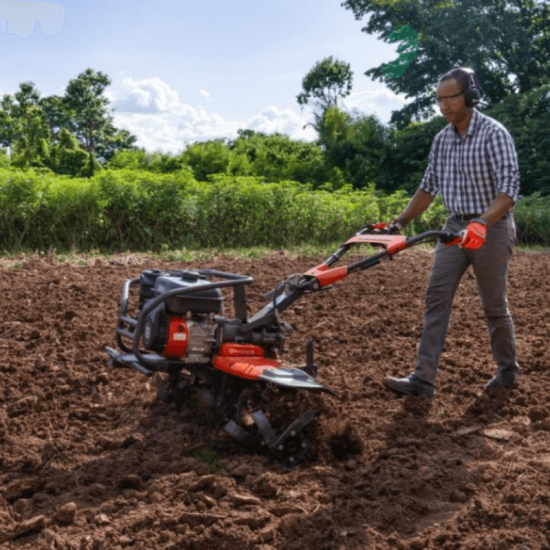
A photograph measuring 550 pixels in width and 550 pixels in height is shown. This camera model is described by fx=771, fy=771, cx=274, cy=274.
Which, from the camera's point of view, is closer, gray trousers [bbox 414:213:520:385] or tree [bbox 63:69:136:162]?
gray trousers [bbox 414:213:520:385]

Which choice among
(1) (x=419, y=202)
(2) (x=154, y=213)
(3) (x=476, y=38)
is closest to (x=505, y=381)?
(1) (x=419, y=202)

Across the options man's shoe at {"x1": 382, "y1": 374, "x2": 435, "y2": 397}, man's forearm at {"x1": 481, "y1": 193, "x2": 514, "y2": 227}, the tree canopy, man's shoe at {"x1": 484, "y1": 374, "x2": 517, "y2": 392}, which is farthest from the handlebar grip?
the tree canopy

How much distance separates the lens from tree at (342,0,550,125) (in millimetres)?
26188

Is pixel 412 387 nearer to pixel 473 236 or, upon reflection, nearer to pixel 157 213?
pixel 473 236

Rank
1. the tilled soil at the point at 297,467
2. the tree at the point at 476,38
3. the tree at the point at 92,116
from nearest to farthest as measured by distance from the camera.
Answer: the tilled soil at the point at 297,467, the tree at the point at 476,38, the tree at the point at 92,116

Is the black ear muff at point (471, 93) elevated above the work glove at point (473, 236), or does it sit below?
above

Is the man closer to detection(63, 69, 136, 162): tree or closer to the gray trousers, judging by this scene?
the gray trousers

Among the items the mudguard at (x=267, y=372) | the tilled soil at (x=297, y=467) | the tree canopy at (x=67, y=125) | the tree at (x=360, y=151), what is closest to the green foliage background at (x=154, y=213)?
the tilled soil at (x=297, y=467)

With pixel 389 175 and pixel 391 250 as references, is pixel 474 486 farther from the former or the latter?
pixel 389 175

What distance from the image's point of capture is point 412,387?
15.5 ft

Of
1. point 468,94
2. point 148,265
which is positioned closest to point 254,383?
point 468,94

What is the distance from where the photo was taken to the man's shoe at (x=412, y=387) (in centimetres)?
470

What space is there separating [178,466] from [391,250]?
1504mm

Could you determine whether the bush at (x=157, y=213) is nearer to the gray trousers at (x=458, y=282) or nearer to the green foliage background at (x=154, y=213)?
the green foliage background at (x=154, y=213)
